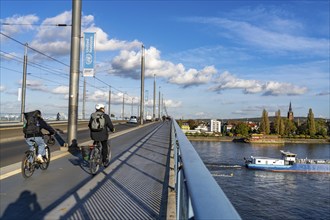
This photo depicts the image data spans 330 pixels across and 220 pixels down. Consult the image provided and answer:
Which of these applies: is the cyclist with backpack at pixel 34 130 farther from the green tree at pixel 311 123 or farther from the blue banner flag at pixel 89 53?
the green tree at pixel 311 123

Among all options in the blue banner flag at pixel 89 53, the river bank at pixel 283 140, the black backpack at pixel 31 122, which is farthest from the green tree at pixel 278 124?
the black backpack at pixel 31 122

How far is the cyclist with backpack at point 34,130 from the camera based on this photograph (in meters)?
8.08

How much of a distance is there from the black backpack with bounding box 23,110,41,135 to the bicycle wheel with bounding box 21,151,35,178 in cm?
48

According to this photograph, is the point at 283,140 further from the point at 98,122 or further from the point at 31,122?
the point at 31,122

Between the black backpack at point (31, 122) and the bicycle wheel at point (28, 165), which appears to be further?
the black backpack at point (31, 122)

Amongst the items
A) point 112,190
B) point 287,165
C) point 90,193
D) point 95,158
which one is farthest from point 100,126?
point 287,165

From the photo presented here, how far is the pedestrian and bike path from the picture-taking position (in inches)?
193

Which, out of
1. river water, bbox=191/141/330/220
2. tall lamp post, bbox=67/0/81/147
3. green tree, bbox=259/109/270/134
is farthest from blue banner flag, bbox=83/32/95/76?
green tree, bbox=259/109/270/134

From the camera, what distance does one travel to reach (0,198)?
19.0ft

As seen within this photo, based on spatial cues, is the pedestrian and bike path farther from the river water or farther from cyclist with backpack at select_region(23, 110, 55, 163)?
the river water

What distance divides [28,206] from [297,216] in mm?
41111

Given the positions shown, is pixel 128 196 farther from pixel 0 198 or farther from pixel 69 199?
pixel 0 198

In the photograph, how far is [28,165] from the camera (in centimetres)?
775

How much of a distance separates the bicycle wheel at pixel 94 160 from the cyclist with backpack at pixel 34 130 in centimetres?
116
